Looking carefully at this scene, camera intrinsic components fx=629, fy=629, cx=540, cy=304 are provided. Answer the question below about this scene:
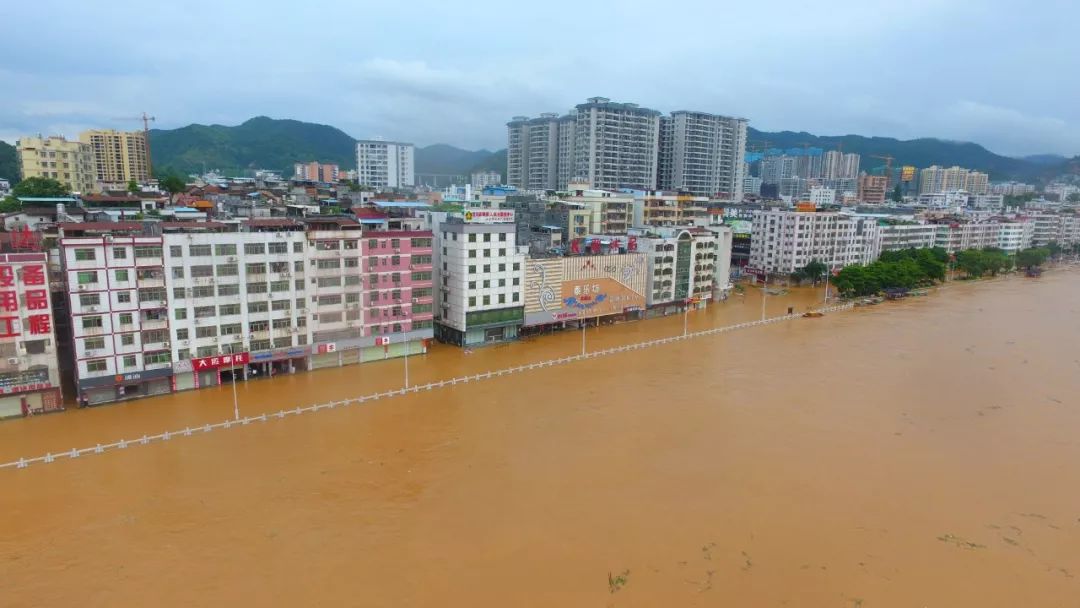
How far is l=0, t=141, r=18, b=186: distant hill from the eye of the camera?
358ft

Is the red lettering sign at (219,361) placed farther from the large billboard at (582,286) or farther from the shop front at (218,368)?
the large billboard at (582,286)

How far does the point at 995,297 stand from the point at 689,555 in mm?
74551

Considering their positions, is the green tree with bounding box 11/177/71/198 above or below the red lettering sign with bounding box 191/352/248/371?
above

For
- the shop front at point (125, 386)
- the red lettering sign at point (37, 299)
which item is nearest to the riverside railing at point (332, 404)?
the shop front at point (125, 386)

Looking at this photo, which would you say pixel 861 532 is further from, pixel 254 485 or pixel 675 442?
pixel 254 485

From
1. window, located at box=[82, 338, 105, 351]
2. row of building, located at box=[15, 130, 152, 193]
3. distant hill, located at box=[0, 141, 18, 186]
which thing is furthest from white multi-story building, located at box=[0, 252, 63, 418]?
distant hill, located at box=[0, 141, 18, 186]

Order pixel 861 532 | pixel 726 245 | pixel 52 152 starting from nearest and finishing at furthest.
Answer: pixel 861 532, pixel 726 245, pixel 52 152

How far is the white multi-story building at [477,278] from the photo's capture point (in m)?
44.2

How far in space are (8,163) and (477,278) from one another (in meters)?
114

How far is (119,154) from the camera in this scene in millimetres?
123250

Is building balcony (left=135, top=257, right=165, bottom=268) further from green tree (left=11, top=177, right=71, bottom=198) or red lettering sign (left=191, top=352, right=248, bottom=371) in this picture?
green tree (left=11, top=177, right=71, bottom=198)

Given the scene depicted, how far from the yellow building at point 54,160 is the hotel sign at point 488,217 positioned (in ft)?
229

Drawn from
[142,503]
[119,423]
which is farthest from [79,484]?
[119,423]

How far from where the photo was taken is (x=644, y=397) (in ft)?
121
